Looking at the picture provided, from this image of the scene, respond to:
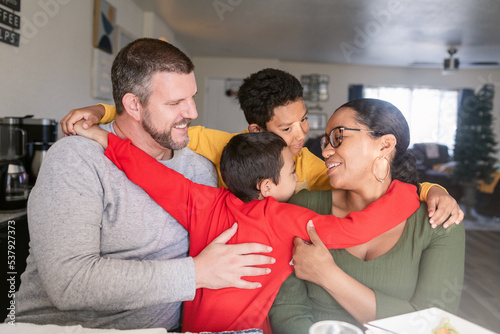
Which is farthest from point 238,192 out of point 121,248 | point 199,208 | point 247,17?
point 247,17

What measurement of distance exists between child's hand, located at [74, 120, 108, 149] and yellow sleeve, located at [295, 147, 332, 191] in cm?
88

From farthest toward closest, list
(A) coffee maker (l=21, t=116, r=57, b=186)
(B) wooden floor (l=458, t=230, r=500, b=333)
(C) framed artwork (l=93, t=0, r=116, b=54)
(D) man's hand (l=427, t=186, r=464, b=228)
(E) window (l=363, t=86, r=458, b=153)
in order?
(E) window (l=363, t=86, r=458, b=153)
(C) framed artwork (l=93, t=0, r=116, b=54)
(B) wooden floor (l=458, t=230, r=500, b=333)
(A) coffee maker (l=21, t=116, r=57, b=186)
(D) man's hand (l=427, t=186, r=464, b=228)

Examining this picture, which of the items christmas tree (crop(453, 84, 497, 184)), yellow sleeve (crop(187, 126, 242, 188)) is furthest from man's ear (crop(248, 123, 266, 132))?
christmas tree (crop(453, 84, 497, 184))

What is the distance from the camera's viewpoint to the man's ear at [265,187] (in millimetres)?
1348

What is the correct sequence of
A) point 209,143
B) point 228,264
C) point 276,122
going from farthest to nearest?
point 276,122, point 209,143, point 228,264

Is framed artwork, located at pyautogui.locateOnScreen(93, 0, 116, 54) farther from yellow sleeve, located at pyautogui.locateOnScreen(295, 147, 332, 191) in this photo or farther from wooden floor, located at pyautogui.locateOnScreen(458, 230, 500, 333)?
wooden floor, located at pyautogui.locateOnScreen(458, 230, 500, 333)

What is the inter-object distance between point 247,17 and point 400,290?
18.5 ft

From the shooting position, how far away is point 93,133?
1271 mm

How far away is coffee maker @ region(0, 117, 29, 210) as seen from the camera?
2.13 m

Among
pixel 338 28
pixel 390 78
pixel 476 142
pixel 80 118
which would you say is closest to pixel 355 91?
pixel 390 78

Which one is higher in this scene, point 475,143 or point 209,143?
point 475,143

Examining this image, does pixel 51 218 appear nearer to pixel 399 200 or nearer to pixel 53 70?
pixel 399 200

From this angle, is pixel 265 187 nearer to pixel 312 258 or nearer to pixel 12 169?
pixel 312 258

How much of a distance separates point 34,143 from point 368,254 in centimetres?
250
